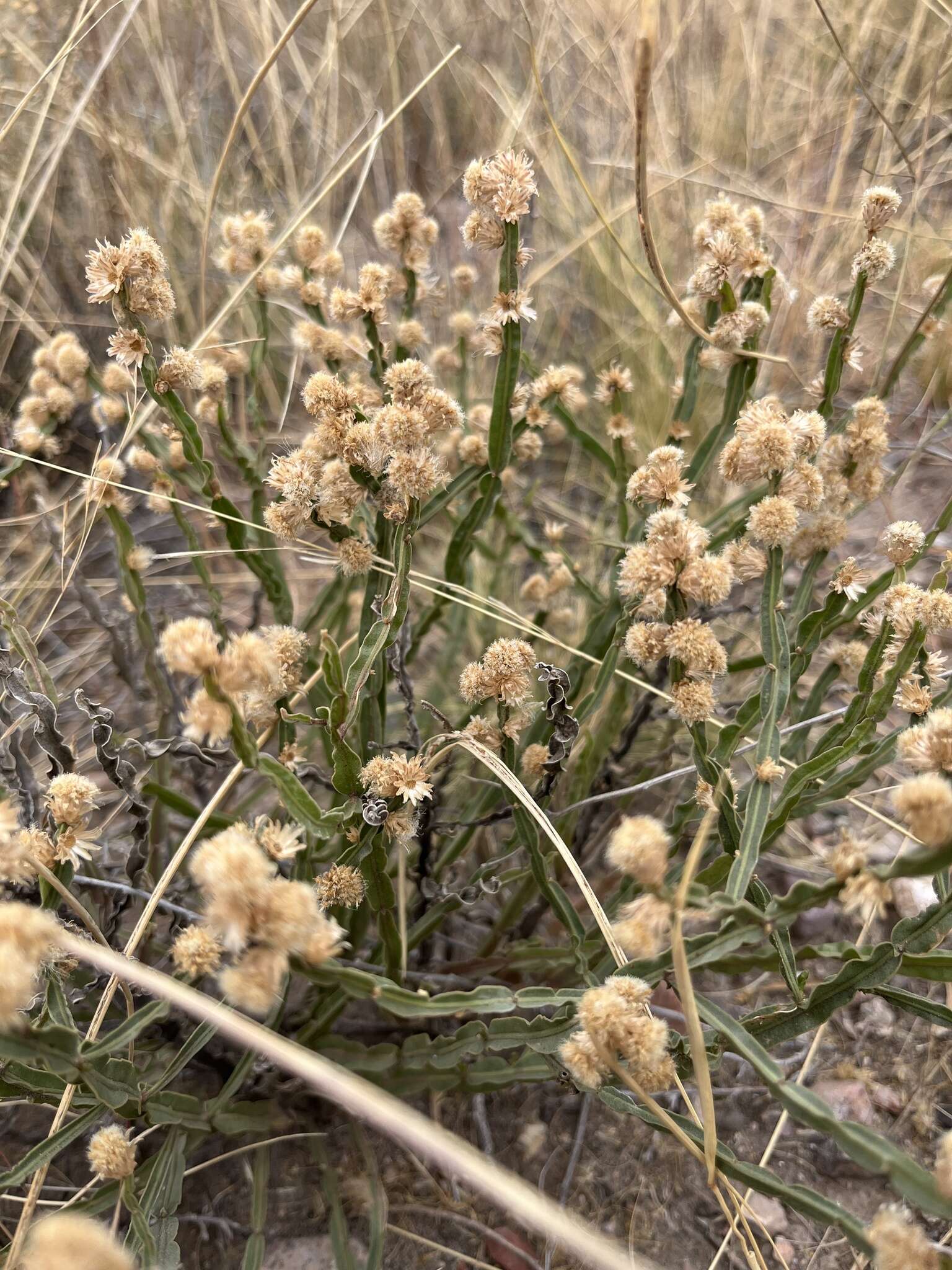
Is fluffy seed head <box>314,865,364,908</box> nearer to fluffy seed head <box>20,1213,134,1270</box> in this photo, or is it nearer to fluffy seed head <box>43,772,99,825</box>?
fluffy seed head <box>43,772,99,825</box>

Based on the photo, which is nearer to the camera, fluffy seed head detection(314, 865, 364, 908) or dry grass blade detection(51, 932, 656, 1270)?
dry grass blade detection(51, 932, 656, 1270)

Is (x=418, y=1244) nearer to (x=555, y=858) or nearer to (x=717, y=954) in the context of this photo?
(x=555, y=858)

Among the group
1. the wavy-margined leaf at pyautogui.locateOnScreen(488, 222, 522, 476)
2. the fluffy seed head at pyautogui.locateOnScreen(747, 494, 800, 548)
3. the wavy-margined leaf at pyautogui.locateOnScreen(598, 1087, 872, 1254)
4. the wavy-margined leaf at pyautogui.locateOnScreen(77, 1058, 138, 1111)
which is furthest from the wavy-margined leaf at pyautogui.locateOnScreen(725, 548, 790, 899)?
the wavy-margined leaf at pyautogui.locateOnScreen(77, 1058, 138, 1111)

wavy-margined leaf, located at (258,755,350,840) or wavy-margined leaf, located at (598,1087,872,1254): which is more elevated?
wavy-margined leaf, located at (258,755,350,840)

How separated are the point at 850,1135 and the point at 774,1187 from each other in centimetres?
14

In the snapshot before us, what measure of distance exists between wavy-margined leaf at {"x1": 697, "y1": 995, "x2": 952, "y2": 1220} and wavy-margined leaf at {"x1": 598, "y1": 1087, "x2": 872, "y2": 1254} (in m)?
0.05

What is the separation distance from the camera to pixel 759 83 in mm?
2762

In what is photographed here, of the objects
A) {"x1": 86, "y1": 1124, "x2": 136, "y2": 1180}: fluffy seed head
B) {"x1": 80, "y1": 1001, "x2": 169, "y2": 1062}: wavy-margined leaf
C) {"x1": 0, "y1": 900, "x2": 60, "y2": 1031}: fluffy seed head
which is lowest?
{"x1": 86, "y1": 1124, "x2": 136, "y2": 1180}: fluffy seed head

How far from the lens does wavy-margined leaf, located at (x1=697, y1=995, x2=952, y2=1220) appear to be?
59 centimetres

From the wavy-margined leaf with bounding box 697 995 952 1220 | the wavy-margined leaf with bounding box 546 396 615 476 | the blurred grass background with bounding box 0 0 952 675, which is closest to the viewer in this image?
the wavy-margined leaf with bounding box 697 995 952 1220

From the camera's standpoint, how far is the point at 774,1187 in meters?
0.73

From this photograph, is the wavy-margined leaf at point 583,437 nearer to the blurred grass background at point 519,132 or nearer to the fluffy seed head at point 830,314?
the fluffy seed head at point 830,314

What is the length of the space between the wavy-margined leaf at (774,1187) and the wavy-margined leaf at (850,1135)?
0.05 metres

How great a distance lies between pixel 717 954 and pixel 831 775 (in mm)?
407
